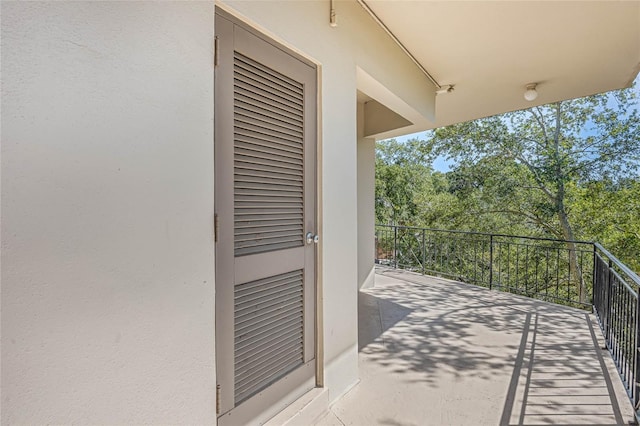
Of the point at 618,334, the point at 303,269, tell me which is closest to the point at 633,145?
the point at 618,334

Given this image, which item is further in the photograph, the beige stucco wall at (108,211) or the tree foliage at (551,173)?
the tree foliage at (551,173)

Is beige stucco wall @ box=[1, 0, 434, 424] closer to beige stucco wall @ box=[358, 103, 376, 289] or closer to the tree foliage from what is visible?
beige stucco wall @ box=[358, 103, 376, 289]

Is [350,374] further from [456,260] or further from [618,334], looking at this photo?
[456,260]

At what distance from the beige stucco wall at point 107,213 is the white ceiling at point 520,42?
166 centimetres

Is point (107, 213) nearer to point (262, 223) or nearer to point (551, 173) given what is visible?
point (262, 223)

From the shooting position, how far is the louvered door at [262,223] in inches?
55.4

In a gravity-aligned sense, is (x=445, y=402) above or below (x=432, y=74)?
below

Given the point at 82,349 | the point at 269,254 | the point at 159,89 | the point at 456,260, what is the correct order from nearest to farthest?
the point at 82,349
the point at 159,89
the point at 269,254
the point at 456,260

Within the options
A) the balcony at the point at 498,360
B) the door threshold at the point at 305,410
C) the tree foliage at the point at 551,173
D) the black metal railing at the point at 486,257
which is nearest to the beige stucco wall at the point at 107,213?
the door threshold at the point at 305,410

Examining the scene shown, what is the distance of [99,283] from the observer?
3.24 ft

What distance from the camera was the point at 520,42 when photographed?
2602 millimetres

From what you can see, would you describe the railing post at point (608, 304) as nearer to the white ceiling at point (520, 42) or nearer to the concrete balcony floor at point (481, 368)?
the concrete balcony floor at point (481, 368)

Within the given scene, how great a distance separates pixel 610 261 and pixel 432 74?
2351 mm

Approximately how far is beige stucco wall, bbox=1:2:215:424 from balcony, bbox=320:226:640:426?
45.8 inches
